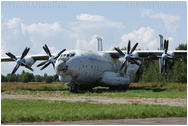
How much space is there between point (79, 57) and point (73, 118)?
20.2 meters

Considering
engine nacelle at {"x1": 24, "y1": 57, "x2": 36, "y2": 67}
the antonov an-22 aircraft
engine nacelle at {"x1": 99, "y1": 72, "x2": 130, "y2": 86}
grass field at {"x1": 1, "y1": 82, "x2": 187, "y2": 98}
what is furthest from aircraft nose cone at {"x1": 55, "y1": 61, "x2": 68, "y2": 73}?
engine nacelle at {"x1": 24, "y1": 57, "x2": 36, "y2": 67}

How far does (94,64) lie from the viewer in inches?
1359

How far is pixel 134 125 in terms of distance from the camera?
10.5 meters

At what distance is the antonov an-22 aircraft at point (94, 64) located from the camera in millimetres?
30984

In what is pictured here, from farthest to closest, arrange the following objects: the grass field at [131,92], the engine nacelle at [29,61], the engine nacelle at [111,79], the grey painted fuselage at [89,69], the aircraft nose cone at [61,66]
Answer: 1. the engine nacelle at [29,61]
2. the engine nacelle at [111,79]
3. the grey painted fuselage at [89,69]
4. the aircraft nose cone at [61,66]
5. the grass field at [131,92]

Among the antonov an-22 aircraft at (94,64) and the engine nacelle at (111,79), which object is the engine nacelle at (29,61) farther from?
the engine nacelle at (111,79)

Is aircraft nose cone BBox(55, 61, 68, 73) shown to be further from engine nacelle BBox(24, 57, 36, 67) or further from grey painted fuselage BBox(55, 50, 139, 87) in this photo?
engine nacelle BBox(24, 57, 36, 67)

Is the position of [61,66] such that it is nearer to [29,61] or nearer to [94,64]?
[94,64]

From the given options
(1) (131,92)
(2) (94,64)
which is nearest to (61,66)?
(2) (94,64)

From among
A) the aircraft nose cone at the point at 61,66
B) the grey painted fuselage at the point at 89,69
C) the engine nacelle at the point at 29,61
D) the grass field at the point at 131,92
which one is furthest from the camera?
the engine nacelle at the point at 29,61

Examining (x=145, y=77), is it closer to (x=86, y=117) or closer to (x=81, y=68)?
(x=81, y=68)

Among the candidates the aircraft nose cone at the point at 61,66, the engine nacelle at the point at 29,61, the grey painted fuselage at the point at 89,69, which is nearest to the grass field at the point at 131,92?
the grey painted fuselage at the point at 89,69

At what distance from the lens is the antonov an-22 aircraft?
102ft

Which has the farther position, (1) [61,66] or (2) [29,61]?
(2) [29,61]
